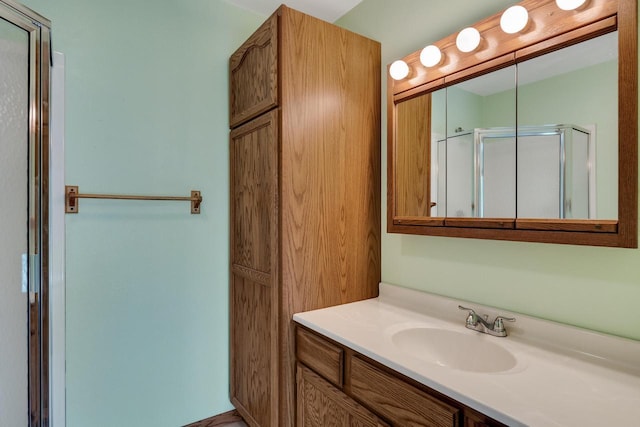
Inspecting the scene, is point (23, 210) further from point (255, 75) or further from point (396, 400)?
point (396, 400)

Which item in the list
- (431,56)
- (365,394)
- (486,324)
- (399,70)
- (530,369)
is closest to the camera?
(530,369)

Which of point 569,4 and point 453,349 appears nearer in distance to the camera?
point 569,4

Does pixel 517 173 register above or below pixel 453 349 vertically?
above

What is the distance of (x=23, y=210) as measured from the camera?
1.18 metres

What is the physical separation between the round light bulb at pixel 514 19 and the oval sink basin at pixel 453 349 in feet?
3.60

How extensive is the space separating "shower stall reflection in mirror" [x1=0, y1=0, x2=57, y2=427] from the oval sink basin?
4.40 ft

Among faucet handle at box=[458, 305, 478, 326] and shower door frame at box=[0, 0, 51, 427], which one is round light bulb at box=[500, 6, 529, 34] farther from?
shower door frame at box=[0, 0, 51, 427]

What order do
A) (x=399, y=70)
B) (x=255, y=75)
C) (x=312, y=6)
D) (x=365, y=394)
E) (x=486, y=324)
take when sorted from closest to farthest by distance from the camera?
(x=365, y=394) < (x=486, y=324) < (x=399, y=70) < (x=255, y=75) < (x=312, y=6)

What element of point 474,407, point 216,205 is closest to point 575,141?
point 474,407

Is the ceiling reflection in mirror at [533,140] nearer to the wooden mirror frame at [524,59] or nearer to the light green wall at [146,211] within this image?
the wooden mirror frame at [524,59]

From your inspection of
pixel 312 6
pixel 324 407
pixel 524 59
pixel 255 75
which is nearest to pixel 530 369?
pixel 324 407

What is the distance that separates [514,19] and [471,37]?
16 centimetres

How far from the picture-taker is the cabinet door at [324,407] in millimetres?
1148

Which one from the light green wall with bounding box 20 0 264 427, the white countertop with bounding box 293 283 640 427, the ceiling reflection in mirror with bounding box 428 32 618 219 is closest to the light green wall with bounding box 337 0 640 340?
the white countertop with bounding box 293 283 640 427
